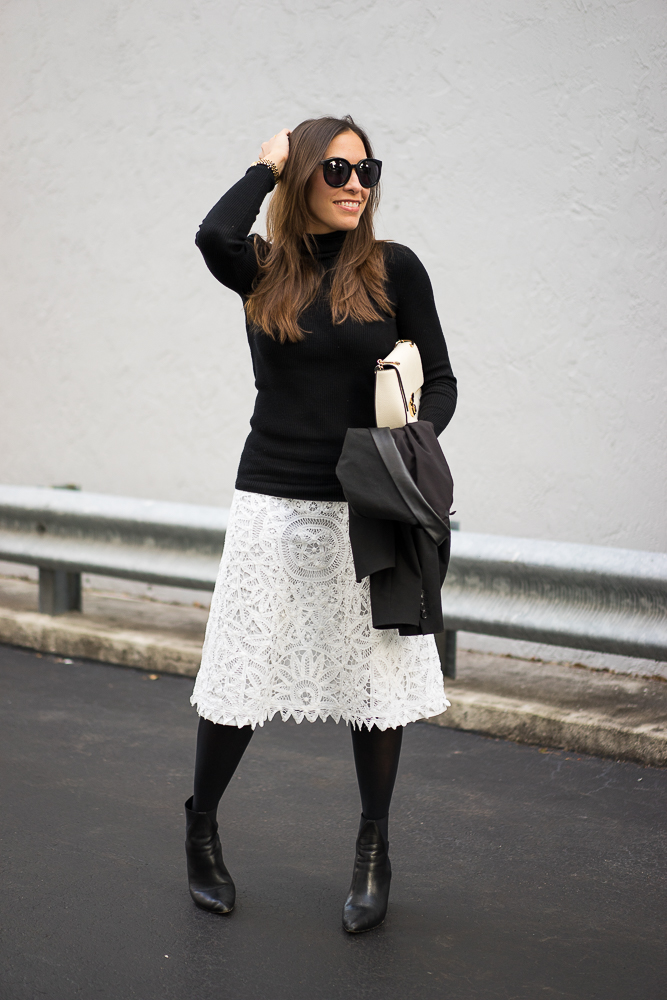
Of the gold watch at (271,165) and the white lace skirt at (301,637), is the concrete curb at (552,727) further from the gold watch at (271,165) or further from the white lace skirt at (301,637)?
the gold watch at (271,165)

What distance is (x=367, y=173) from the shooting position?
Answer: 8.25 ft

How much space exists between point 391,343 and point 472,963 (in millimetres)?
1555

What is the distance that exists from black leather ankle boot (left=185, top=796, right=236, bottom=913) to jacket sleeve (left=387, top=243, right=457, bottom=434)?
123cm

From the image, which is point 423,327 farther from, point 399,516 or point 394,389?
point 399,516

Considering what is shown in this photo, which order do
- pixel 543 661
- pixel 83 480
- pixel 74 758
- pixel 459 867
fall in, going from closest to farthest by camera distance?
pixel 459 867 < pixel 74 758 < pixel 543 661 < pixel 83 480

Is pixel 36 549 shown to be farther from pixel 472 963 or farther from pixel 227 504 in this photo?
pixel 472 963

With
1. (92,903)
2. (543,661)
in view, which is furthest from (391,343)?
(543,661)

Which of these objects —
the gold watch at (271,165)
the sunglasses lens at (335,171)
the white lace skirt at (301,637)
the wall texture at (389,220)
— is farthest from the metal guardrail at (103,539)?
the sunglasses lens at (335,171)

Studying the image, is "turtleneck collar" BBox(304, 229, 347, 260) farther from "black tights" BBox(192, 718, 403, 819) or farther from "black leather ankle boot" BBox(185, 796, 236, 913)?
"black leather ankle boot" BBox(185, 796, 236, 913)

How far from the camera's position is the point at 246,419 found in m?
5.50

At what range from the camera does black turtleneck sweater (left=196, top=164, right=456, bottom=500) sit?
2.52 meters

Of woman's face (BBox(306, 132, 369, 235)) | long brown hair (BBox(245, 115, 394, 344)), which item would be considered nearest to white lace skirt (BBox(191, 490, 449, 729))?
long brown hair (BBox(245, 115, 394, 344))

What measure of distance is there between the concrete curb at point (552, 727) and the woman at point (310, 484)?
133cm

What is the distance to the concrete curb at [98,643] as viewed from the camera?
15.5ft
